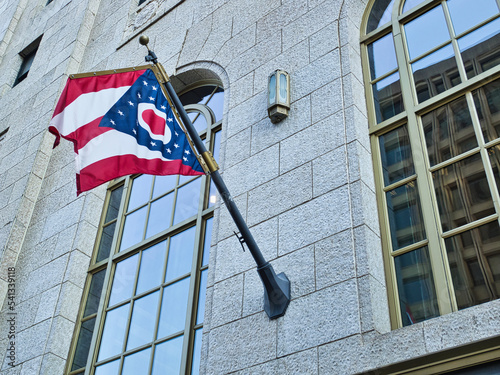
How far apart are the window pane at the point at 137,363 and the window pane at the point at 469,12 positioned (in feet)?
18.3

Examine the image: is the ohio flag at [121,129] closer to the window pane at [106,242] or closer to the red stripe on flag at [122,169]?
the red stripe on flag at [122,169]

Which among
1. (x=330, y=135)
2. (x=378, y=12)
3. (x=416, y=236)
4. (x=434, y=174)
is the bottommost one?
(x=416, y=236)

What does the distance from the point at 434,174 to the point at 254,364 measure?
262 centimetres

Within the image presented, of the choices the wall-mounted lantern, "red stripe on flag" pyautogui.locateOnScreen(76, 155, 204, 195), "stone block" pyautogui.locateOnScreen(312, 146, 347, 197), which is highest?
the wall-mounted lantern

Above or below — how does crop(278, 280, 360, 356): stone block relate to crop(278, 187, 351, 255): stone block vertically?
below

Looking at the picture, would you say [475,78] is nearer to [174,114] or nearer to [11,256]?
[174,114]

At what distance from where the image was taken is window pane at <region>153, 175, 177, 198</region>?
32.3ft

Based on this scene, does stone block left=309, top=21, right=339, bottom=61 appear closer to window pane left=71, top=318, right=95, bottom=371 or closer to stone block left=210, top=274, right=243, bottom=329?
stone block left=210, top=274, right=243, bottom=329

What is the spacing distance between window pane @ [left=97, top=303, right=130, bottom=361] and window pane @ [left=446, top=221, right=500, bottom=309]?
4907mm

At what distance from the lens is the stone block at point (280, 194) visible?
6.83 metres

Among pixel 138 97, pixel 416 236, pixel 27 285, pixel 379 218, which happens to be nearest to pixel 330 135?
pixel 379 218

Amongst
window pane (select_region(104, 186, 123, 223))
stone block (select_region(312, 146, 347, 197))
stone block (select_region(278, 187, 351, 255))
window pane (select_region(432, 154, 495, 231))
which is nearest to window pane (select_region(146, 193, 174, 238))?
window pane (select_region(104, 186, 123, 223))

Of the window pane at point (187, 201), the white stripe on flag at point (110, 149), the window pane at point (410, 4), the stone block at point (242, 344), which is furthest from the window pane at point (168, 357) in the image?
the window pane at point (410, 4)

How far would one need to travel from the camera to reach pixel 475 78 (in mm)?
6449
